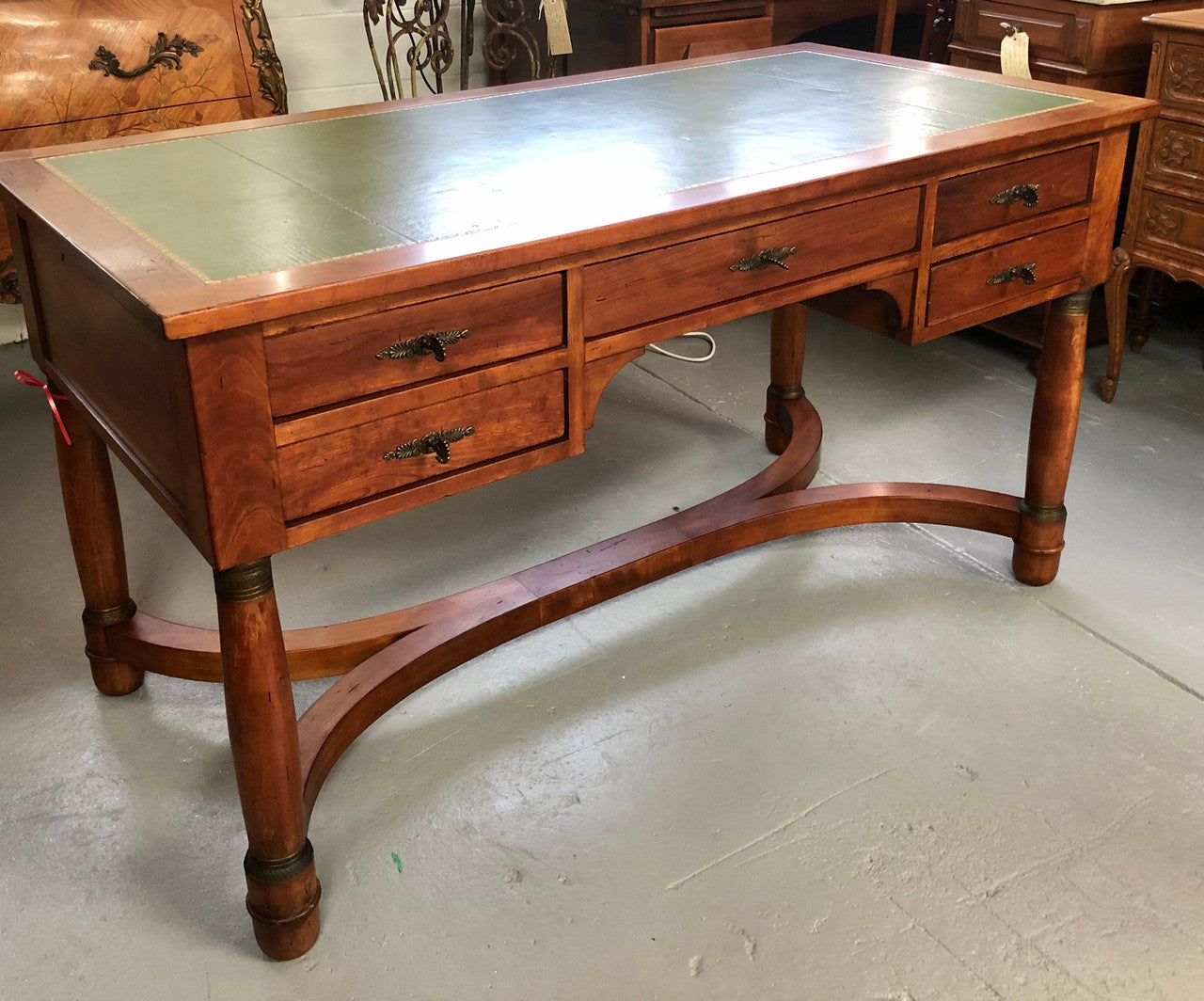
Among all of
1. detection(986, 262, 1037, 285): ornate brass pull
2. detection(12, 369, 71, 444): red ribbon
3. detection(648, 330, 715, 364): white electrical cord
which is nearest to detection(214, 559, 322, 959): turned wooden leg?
detection(12, 369, 71, 444): red ribbon

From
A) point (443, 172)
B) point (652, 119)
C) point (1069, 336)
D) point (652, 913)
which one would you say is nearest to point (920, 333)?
Result: point (1069, 336)

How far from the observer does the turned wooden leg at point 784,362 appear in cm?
286

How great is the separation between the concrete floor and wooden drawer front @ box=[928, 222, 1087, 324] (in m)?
0.65

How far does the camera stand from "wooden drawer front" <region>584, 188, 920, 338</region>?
171 centimetres

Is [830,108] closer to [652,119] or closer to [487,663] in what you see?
[652,119]

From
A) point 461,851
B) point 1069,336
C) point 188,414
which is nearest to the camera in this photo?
point 188,414

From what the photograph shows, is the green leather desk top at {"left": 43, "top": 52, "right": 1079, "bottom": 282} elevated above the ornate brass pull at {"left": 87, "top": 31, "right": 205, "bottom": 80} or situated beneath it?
elevated above

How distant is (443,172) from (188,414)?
26.0 inches

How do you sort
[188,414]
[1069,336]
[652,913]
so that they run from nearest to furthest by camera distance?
[188,414]
[652,913]
[1069,336]

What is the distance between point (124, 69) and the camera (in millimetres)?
3203

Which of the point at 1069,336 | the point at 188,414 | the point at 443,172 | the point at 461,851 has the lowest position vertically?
the point at 461,851

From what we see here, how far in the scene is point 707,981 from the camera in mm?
1700

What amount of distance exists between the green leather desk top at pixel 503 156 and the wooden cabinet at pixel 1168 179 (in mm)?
946

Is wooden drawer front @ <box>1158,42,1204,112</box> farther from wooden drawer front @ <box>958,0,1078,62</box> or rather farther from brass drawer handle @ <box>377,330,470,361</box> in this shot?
brass drawer handle @ <box>377,330,470,361</box>
